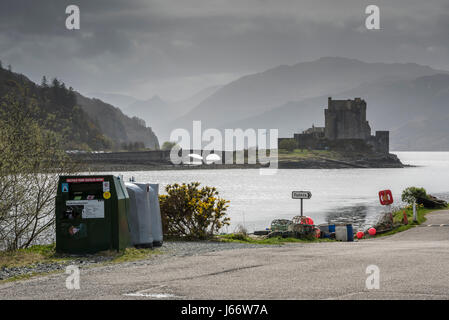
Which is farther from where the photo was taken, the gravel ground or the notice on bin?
the notice on bin

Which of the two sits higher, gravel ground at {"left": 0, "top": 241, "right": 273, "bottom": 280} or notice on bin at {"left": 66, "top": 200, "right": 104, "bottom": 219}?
notice on bin at {"left": 66, "top": 200, "right": 104, "bottom": 219}

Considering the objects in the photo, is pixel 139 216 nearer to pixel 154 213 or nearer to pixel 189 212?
pixel 154 213

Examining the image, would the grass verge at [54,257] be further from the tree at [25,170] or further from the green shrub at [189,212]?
the green shrub at [189,212]

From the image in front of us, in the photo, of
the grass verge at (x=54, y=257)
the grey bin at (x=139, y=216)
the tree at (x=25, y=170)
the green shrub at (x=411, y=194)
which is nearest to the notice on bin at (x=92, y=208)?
the grass verge at (x=54, y=257)

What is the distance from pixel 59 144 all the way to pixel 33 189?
7.74 feet

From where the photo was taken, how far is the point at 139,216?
53.2ft

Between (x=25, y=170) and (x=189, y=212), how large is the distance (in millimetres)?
6344

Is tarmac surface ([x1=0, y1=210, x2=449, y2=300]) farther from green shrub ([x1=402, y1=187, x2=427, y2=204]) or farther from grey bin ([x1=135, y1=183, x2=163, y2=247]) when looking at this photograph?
green shrub ([x1=402, y1=187, x2=427, y2=204])

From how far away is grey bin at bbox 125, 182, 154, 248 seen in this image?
16.1m

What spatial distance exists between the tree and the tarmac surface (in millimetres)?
4069

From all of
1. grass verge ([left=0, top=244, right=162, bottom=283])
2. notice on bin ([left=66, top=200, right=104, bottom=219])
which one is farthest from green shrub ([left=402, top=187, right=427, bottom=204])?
notice on bin ([left=66, top=200, right=104, bottom=219])

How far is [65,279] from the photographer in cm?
1119
